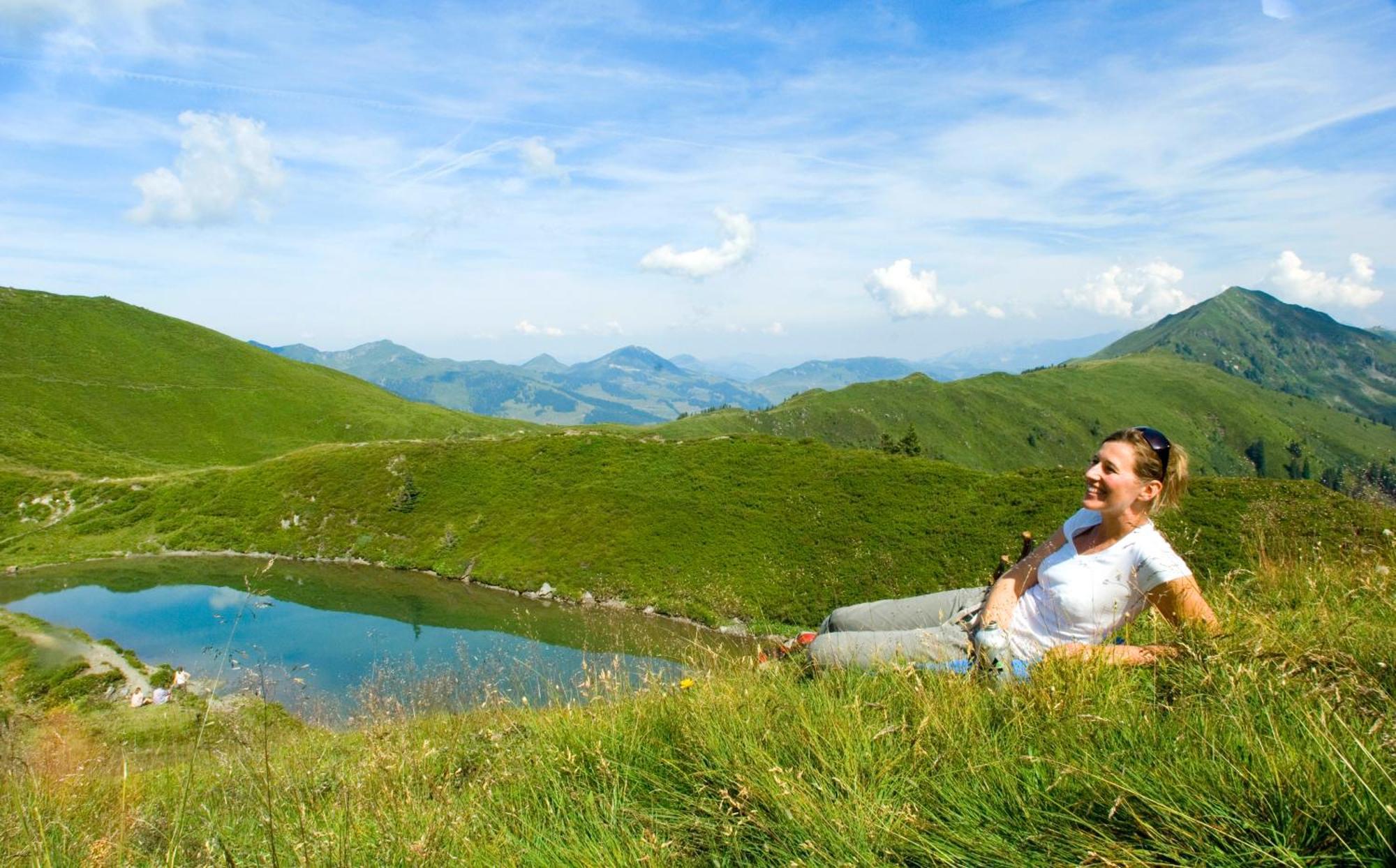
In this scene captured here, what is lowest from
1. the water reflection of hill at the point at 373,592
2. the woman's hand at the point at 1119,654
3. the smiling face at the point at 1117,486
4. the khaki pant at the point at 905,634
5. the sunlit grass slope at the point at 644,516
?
the water reflection of hill at the point at 373,592

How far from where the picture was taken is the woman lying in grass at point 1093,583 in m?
5.03

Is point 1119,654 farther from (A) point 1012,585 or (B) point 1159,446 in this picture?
(B) point 1159,446

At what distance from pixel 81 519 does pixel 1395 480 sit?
287459mm

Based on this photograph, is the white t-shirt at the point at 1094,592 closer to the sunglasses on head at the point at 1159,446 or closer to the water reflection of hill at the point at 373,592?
the sunglasses on head at the point at 1159,446

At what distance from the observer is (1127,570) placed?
5223 millimetres

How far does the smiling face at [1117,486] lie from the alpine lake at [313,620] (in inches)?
670

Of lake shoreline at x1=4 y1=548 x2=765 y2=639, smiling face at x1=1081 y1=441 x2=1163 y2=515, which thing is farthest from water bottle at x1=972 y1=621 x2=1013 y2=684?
lake shoreline at x1=4 y1=548 x2=765 y2=639

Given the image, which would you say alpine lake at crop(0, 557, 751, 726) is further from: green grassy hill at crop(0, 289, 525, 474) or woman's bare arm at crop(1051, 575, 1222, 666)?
green grassy hill at crop(0, 289, 525, 474)

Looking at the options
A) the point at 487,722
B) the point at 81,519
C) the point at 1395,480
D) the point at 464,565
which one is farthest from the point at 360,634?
the point at 1395,480

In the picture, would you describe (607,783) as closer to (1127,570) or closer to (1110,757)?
(1110,757)

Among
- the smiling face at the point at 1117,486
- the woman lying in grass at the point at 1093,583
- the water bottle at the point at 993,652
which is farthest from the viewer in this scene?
the smiling face at the point at 1117,486

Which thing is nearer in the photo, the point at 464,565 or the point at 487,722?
the point at 487,722

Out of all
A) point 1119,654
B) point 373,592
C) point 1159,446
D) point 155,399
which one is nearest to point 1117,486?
point 1159,446

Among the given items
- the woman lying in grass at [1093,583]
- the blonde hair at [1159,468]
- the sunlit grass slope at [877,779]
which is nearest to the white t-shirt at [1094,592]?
the woman lying in grass at [1093,583]
